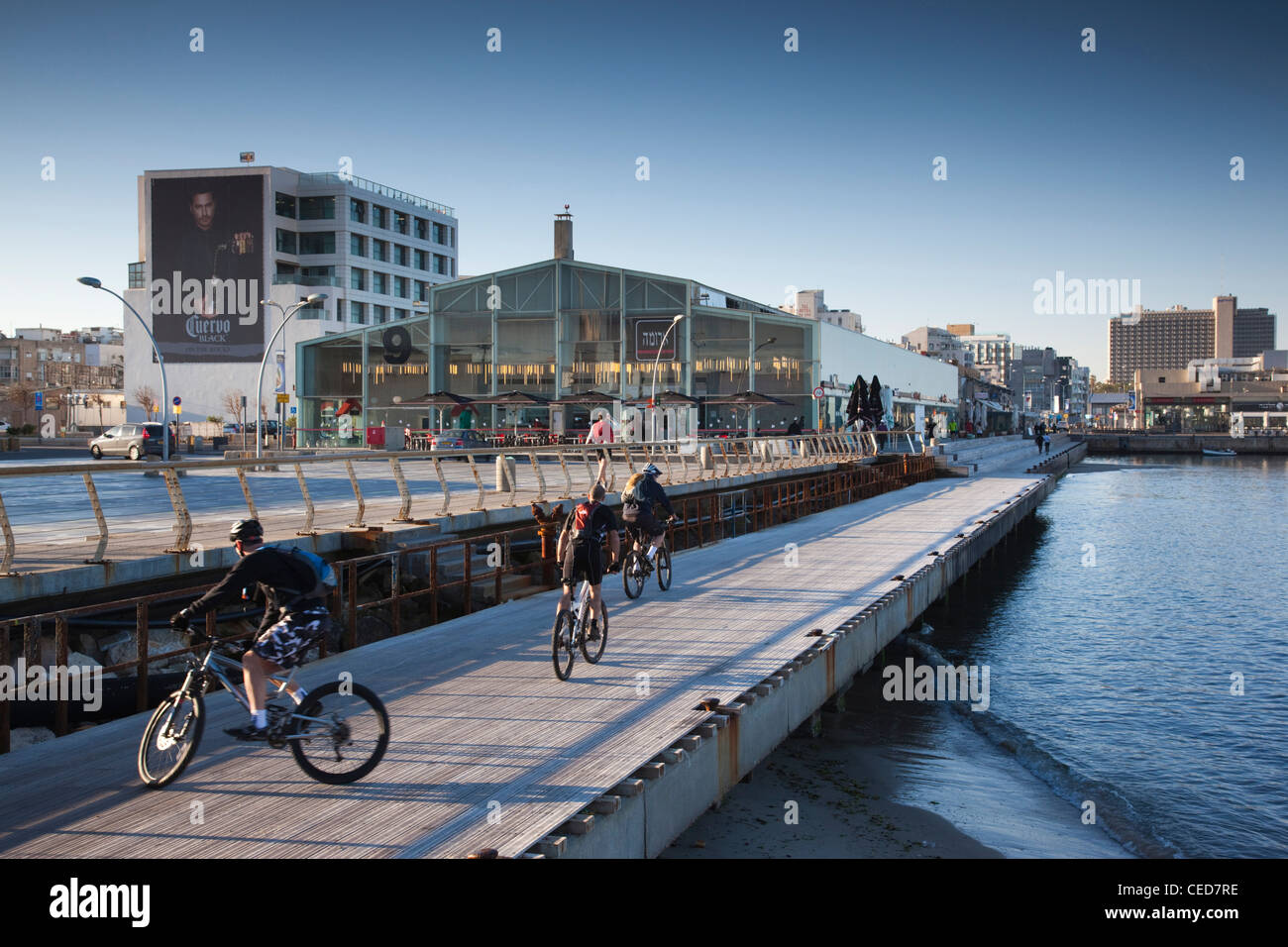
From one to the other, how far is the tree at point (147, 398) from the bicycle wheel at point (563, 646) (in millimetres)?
79407

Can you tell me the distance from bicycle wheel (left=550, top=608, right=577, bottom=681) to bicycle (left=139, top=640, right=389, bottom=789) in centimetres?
319

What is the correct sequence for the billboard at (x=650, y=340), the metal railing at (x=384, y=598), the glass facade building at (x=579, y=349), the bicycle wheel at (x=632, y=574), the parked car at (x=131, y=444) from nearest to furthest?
the metal railing at (x=384, y=598) < the bicycle wheel at (x=632, y=574) < the parked car at (x=131, y=444) < the billboard at (x=650, y=340) < the glass facade building at (x=579, y=349)

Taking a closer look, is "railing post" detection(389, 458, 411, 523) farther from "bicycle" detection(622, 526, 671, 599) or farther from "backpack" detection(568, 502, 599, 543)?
"backpack" detection(568, 502, 599, 543)

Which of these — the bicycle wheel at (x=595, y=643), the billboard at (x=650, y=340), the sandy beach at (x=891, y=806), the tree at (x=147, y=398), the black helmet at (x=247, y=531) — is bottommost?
the sandy beach at (x=891, y=806)

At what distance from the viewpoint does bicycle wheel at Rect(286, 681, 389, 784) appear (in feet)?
24.5

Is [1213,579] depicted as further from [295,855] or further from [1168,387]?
[1168,387]

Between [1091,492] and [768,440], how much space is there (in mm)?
36458

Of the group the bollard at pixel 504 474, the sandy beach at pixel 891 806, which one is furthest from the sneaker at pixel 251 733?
the bollard at pixel 504 474

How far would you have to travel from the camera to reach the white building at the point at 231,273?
8531 cm

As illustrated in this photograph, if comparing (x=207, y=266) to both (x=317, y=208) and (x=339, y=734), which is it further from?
(x=339, y=734)

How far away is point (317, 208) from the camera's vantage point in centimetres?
9062

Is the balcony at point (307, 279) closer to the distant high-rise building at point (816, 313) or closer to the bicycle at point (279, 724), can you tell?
the distant high-rise building at point (816, 313)

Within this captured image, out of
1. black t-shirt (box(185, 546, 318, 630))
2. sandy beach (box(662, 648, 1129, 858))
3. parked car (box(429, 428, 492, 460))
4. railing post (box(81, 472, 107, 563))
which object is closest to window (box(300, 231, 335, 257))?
parked car (box(429, 428, 492, 460))
